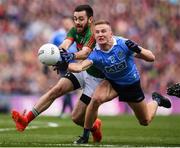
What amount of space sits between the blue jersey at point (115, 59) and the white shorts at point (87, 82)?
2.32 feet

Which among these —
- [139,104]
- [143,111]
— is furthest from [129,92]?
[143,111]

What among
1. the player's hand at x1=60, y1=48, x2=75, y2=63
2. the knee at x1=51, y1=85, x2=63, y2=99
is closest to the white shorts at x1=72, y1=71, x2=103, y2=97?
the knee at x1=51, y1=85, x2=63, y2=99

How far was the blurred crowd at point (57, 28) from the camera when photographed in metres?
24.3

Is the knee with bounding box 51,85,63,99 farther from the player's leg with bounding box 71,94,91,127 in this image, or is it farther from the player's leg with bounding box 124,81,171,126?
the player's leg with bounding box 124,81,171,126

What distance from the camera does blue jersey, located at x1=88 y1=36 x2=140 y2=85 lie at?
1059cm

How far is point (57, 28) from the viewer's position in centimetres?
2520

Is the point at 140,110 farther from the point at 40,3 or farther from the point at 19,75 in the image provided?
the point at 40,3

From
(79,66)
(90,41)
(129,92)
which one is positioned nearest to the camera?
(79,66)

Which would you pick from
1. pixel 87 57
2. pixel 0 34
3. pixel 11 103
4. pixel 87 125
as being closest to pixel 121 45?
pixel 87 57

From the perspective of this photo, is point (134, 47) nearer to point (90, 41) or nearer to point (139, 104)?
point (90, 41)

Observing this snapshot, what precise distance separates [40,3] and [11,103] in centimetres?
460

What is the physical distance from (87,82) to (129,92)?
89 cm

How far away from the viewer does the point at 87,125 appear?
36.3 ft

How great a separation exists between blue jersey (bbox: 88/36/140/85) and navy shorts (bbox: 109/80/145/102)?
0.19 m
